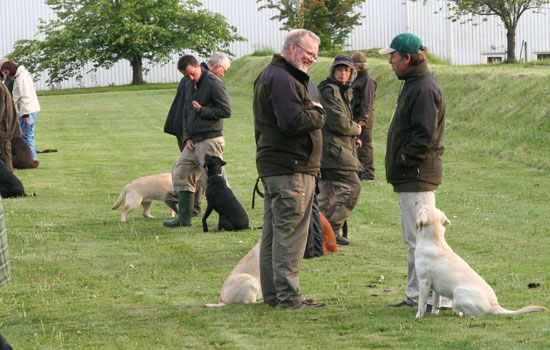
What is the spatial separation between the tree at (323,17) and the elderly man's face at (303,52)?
34.0 metres

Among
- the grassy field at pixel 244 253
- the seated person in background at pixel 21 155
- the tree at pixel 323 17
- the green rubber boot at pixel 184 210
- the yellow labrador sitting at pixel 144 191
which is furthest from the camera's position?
the tree at pixel 323 17

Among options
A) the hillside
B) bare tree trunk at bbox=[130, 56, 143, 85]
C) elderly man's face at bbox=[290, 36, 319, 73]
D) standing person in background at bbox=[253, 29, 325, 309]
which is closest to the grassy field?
the hillside

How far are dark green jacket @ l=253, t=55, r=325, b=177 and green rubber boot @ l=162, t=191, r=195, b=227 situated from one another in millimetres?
4495

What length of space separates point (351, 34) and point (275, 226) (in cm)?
4016

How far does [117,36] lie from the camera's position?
145 ft

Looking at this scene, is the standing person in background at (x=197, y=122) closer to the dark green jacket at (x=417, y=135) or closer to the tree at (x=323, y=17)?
the dark green jacket at (x=417, y=135)

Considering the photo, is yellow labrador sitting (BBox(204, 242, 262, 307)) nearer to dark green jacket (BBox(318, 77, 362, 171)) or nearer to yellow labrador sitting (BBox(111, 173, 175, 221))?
dark green jacket (BBox(318, 77, 362, 171))

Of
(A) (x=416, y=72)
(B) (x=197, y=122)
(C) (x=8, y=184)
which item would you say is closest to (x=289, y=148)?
(A) (x=416, y=72)

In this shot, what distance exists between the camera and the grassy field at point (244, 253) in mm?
5590

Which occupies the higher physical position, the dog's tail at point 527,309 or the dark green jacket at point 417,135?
the dark green jacket at point 417,135

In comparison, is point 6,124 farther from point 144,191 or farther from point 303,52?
point 303,52

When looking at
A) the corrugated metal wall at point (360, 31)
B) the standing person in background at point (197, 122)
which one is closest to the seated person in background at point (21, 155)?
the standing person in background at point (197, 122)

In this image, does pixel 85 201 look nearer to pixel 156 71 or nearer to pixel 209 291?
pixel 209 291

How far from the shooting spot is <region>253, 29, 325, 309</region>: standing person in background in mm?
5996
